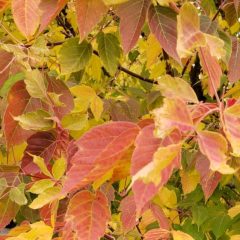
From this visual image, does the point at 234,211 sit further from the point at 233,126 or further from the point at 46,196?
the point at 233,126

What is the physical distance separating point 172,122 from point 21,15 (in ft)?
0.92

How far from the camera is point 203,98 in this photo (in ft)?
5.55

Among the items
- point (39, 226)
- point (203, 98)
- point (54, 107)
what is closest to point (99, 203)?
point (39, 226)

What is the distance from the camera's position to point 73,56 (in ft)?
2.67

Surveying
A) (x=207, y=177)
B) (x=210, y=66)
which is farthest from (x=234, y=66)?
(x=210, y=66)

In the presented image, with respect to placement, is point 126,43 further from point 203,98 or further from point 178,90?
point 203,98

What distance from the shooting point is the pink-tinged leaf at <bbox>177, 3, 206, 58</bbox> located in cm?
42

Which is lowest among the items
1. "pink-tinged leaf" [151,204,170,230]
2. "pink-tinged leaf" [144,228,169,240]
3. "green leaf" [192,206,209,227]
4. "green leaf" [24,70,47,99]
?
"green leaf" [192,206,209,227]

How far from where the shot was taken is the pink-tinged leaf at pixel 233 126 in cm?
40

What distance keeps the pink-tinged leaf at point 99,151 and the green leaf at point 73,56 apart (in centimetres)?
34

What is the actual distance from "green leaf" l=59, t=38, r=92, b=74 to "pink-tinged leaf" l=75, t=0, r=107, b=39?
0.61 feet

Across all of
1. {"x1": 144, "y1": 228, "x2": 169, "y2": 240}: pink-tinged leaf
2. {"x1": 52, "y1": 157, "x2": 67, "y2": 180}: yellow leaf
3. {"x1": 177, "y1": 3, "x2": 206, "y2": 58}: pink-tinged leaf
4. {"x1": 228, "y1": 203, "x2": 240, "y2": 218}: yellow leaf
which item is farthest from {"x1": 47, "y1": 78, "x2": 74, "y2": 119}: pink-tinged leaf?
{"x1": 228, "y1": 203, "x2": 240, "y2": 218}: yellow leaf

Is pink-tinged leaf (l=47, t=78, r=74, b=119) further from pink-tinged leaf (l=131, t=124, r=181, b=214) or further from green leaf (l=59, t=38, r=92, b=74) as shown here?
pink-tinged leaf (l=131, t=124, r=181, b=214)

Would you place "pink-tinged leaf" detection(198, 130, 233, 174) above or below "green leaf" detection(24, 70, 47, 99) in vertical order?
above
